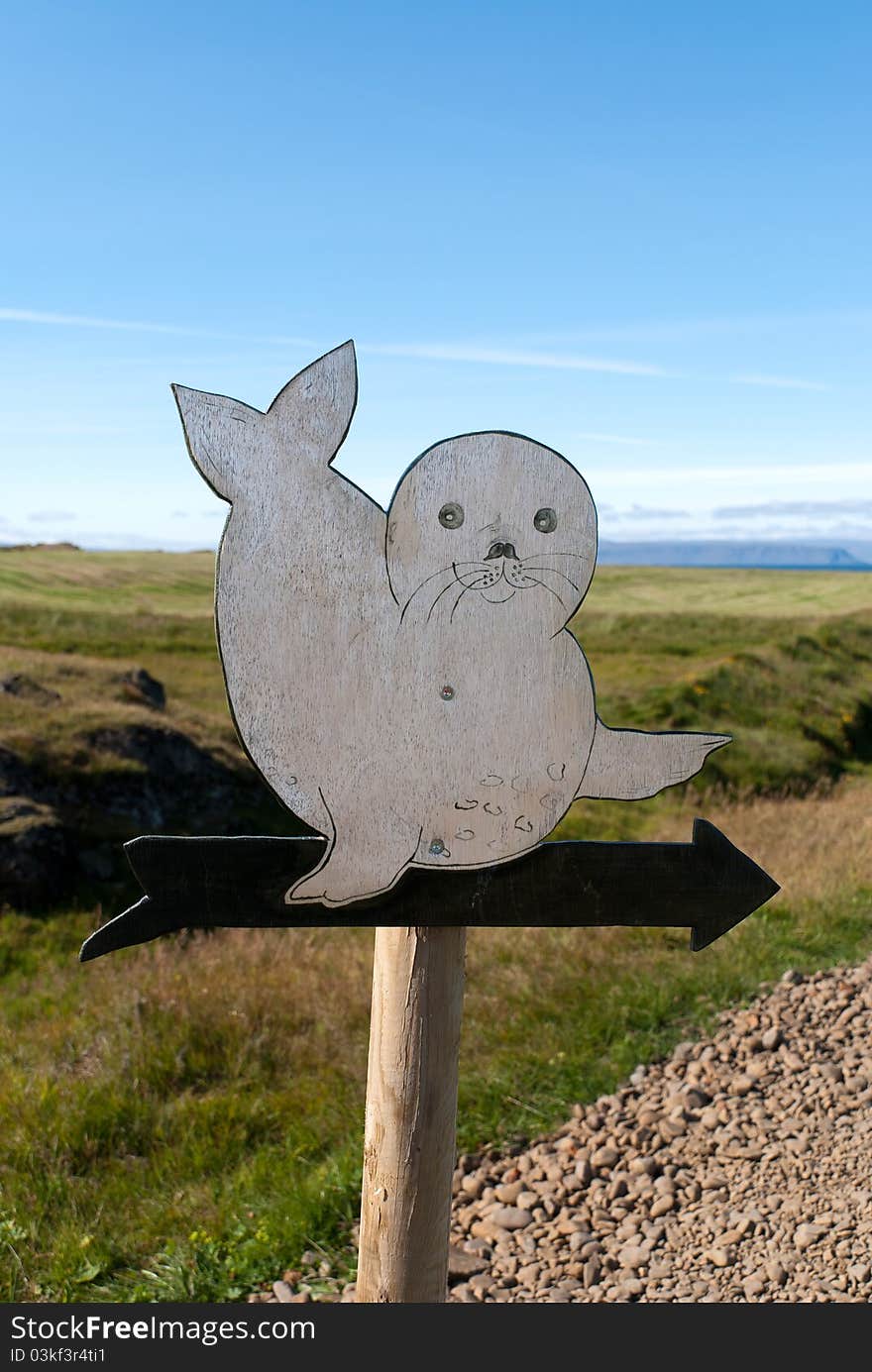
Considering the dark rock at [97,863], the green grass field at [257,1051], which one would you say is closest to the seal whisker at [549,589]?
the green grass field at [257,1051]

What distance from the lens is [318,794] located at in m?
2.92

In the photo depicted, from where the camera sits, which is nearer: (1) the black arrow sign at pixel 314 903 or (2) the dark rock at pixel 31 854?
(1) the black arrow sign at pixel 314 903

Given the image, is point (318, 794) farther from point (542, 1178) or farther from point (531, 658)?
point (542, 1178)

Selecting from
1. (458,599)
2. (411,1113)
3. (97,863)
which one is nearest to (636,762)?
(458,599)

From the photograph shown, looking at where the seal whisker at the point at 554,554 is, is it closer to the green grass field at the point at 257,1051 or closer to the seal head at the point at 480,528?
the seal head at the point at 480,528

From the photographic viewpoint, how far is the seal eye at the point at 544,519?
2.89 metres

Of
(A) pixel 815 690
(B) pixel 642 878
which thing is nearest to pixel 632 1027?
(B) pixel 642 878

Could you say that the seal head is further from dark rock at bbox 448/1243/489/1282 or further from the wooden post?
dark rock at bbox 448/1243/489/1282

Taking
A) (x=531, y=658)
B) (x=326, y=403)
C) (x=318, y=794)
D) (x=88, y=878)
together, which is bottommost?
(x=88, y=878)

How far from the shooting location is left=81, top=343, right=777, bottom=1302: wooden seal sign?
285 cm

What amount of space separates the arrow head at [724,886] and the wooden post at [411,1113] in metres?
0.79

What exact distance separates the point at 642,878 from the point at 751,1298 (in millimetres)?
1944

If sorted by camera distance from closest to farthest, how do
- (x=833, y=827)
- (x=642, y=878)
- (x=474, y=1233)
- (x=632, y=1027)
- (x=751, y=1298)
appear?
(x=642, y=878) → (x=751, y=1298) → (x=474, y=1233) → (x=632, y=1027) → (x=833, y=827)

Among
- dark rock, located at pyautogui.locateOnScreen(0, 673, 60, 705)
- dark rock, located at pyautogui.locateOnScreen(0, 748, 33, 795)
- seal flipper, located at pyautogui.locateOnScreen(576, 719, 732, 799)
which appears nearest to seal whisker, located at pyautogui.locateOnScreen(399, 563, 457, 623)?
seal flipper, located at pyautogui.locateOnScreen(576, 719, 732, 799)
